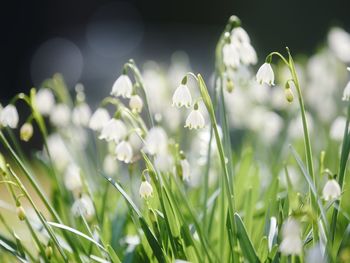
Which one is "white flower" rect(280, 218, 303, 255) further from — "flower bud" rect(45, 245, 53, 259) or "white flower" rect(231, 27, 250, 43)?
"white flower" rect(231, 27, 250, 43)

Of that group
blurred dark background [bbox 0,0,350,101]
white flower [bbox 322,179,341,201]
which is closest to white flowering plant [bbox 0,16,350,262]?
white flower [bbox 322,179,341,201]

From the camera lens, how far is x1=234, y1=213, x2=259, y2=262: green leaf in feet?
6.64

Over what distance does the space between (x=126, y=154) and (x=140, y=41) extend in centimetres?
1011

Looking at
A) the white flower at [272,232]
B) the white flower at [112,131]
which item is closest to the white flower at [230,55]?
the white flower at [112,131]

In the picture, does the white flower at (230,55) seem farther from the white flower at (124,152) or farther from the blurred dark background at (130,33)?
the blurred dark background at (130,33)

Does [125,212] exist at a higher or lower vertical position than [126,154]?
lower

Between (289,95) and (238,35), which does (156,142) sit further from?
(238,35)

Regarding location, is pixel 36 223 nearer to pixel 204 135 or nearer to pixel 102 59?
pixel 204 135

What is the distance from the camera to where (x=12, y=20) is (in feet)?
36.2

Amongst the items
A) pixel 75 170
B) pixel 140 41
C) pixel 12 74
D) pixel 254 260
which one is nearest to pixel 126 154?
pixel 254 260

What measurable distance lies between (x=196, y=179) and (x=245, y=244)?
1.37m

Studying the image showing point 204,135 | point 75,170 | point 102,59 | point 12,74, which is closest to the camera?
point 204,135

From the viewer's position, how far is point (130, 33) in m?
12.5

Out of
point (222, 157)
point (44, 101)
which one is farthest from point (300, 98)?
point (44, 101)
